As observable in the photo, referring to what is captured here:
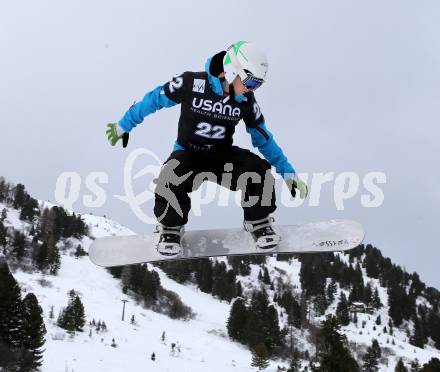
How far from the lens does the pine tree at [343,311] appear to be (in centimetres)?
8706

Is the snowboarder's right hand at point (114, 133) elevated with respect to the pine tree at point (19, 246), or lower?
lower

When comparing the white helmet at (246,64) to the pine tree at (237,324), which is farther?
the pine tree at (237,324)

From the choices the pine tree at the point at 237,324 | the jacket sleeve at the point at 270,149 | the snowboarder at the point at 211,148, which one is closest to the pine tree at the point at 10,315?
the snowboarder at the point at 211,148

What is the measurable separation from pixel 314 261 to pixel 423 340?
121ft

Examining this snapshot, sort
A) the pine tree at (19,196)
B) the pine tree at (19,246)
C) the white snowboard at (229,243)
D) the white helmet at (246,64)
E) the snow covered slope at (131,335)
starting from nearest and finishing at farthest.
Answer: the white helmet at (246,64) < the white snowboard at (229,243) < the snow covered slope at (131,335) < the pine tree at (19,246) < the pine tree at (19,196)

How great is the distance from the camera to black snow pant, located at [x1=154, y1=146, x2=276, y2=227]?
5.48 metres

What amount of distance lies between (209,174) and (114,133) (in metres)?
1.23

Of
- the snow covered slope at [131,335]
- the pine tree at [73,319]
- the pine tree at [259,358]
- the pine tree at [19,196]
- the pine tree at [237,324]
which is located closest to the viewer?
the snow covered slope at [131,335]

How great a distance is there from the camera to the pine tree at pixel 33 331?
29.4 m

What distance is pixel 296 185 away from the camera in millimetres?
5879

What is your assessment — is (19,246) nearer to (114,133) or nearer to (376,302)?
Answer: (114,133)

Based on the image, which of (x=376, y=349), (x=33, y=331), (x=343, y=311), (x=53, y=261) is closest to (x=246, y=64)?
(x=33, y=331)

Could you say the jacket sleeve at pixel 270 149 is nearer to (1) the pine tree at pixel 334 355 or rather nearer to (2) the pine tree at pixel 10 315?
(1) the pine tree at pixel 334 355

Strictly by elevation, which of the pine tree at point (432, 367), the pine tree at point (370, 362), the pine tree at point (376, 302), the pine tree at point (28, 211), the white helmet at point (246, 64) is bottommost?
the pine tree at point (370, 362)
